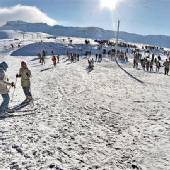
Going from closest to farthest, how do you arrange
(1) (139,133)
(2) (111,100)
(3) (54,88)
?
(1) (139,133) < (2) (111,100) < (3) (54,88)

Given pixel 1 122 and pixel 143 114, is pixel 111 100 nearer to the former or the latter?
pixel 143 114

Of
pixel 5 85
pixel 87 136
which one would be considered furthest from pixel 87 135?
pixel 5 85

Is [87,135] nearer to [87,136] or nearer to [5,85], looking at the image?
[87,136]

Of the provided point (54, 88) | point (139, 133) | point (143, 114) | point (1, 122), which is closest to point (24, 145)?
point (1, 122)

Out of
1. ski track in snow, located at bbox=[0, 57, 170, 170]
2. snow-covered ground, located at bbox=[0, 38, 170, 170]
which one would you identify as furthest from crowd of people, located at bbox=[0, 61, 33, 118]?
snow-covered ground, located at bbox=[0, 38, 170, 170]

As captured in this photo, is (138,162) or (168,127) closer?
(138,162)


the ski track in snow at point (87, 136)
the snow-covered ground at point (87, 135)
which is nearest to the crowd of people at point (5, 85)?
the ski track in snow at point (87, 136)

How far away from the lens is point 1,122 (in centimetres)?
1341

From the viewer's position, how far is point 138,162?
9.62 meters

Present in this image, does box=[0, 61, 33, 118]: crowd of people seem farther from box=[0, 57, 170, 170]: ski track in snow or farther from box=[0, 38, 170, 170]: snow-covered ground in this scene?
box=[0, 38, 170, 170]: snow-covered ground

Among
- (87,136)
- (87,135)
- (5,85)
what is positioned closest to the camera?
(87,136)

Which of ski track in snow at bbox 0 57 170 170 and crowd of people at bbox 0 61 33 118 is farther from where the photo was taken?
crowd of people at bbox 0 61 33 118

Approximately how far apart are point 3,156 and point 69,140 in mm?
2352

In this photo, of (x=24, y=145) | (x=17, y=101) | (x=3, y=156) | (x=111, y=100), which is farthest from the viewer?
(x=111, y=100)
